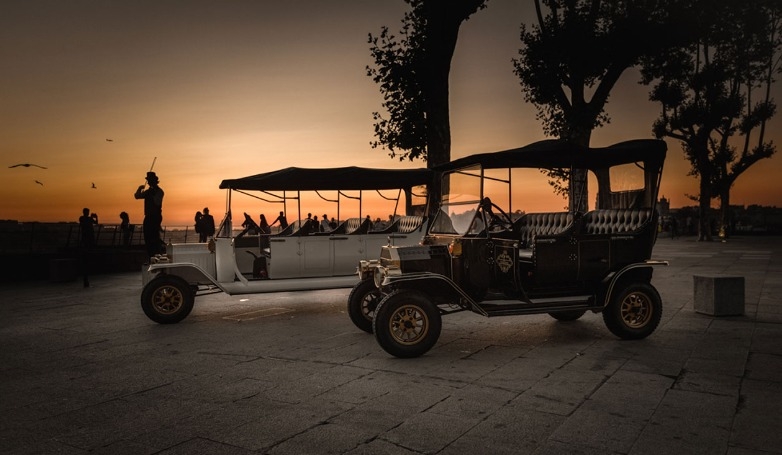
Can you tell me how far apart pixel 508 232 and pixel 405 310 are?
8.55 feet

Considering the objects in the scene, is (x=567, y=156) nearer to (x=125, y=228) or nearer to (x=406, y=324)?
(x=406, y=324)

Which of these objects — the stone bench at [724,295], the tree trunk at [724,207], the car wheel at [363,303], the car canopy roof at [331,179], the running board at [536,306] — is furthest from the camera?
the tree trunk at [724,207]

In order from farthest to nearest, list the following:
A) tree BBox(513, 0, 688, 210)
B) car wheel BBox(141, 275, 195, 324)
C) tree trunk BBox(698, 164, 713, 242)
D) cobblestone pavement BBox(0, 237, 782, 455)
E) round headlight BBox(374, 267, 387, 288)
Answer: tree trunk BBox(698, 164, 713, 242) → tree BBox(513, 0, 688, 210) → car wheel BBox(141, 275, 195, 324) → round headlight BBox(374, 267, 387, 288) → cobblestone pavement BBox(0, 237, 782, 455)

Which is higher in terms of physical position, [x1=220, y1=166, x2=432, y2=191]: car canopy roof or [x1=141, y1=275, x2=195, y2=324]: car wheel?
[x1=220, y1=166, x2=432, y2=191]: car canopy roof

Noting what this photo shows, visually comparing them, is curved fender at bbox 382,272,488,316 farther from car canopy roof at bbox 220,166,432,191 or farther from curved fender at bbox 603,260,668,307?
car canopy roof at bbox 220,166,432,191

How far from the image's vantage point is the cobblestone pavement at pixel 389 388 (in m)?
4.12

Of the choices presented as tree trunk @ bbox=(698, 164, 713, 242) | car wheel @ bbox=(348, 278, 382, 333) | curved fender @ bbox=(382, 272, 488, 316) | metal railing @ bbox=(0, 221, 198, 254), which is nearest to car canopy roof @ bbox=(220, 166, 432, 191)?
car wheel @ bbox=(348, 278, 382, 333)

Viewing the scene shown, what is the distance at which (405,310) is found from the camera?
6.65m

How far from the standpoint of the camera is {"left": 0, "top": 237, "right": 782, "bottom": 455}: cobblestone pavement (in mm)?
4121

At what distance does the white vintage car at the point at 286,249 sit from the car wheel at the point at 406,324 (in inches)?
159

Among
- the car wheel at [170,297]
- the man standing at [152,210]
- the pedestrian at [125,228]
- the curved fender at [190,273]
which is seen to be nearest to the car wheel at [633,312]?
the curved fender at [190,273]

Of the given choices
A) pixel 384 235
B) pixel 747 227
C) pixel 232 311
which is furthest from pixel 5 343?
pixel 747 227

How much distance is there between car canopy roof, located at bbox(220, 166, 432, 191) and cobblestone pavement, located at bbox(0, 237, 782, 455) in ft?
9.57

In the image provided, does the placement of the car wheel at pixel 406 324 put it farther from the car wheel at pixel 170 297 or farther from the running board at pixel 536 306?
the car wheel at pixel 170 297
